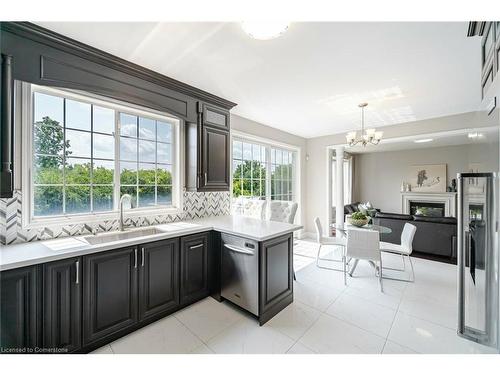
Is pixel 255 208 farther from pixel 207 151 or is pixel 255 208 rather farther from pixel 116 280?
pixel 116 280

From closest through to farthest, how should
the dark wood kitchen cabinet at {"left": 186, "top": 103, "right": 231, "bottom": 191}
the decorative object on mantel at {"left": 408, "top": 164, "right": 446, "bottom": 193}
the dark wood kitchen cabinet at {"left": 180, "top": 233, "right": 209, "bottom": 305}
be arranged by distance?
1. the dark wood kitchen cabinet at {"left": 180, "top": 233, "right": 209, "bottom": 305}
2. the dark wood kitchen cabinet at {"left": 186, "top": 103, "right": 231, "bottom": 191}
3. the decorative object on mantel at {"left": 408, "top": 164, "right": 446, "bottom": 193}

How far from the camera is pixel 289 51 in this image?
190 cm

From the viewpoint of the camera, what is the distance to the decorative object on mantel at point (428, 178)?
6.27 meters

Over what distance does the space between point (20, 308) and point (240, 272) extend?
5.22ft

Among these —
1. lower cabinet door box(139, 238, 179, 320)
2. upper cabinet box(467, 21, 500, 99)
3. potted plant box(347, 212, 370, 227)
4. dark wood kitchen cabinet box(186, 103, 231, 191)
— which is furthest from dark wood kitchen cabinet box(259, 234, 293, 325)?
upper cabinet box(467, 21, 500, 99)

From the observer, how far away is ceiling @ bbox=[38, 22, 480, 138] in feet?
5.35

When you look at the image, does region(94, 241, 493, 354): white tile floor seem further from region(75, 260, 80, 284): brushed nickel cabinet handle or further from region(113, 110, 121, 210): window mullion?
region(113, 110, 121, 210): window mullion

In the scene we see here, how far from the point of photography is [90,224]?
2.07m

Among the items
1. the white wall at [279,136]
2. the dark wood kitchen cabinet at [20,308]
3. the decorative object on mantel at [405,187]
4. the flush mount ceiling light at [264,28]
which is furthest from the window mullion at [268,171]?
the decorative object on mantel at [405,187]

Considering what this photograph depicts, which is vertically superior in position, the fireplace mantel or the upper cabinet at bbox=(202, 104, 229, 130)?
the upper cabinet at bbox=(202, 104, 229, 130)

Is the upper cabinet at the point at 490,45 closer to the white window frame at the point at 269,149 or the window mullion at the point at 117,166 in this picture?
the white window frame at the point at 269,149

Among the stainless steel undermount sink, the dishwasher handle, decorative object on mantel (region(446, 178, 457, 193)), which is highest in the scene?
decorative object on mantel (region(446, 178, 457, 193))

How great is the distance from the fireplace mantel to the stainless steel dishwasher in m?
6.81
